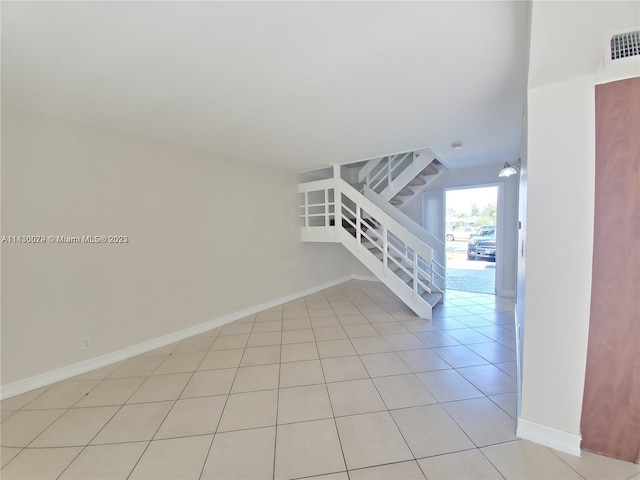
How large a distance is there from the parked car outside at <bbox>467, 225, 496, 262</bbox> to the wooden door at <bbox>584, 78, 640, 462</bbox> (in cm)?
686

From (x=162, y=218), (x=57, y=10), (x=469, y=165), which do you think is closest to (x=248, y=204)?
(x=162, y=218)

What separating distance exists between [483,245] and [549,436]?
733cm

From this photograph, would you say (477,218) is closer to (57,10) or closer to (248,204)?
(248,204)

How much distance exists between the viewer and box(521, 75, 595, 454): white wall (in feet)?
4.15

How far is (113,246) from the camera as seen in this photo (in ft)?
8.00

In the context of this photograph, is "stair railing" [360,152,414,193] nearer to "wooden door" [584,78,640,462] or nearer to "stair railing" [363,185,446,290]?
"stair railing" [363,185,446,290]

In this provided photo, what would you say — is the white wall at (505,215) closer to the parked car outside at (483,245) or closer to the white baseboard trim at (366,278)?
the white baseboard trim at (366,278)

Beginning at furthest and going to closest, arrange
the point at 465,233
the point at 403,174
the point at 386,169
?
the point at 465,233, the point at 386,169, the point at 403,174

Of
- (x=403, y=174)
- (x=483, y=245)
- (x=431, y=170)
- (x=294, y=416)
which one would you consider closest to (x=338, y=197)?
(x=403, y=174)

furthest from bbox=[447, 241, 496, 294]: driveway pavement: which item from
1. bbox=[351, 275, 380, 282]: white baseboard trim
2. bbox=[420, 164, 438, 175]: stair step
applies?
bbox=[420, 164, 438, 175]: stair step

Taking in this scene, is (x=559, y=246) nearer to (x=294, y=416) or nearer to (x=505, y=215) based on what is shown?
(x=294, y=416)

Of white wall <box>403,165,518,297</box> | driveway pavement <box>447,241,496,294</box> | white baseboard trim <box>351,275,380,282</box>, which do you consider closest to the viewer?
white wall <box>403,165,518,297</box>

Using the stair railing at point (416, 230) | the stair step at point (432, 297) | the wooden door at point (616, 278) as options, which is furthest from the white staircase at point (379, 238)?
the wooden door at point (616, 278)

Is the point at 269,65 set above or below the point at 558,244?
above
